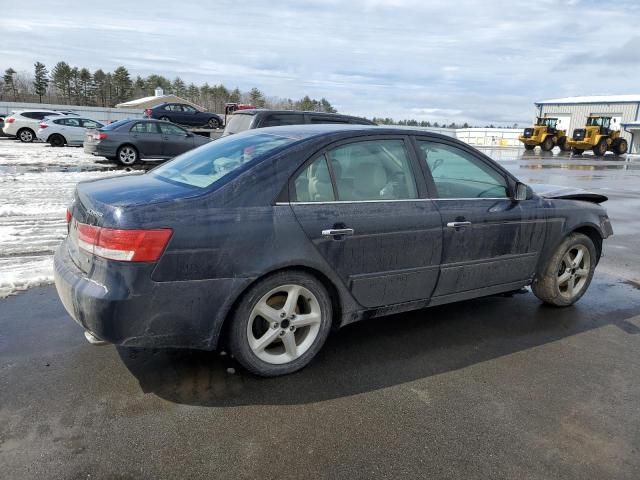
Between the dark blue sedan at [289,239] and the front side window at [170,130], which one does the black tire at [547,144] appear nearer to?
the front side window at [170,130]

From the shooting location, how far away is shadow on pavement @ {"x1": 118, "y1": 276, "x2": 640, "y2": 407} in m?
3.19

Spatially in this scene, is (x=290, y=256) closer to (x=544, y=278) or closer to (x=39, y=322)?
(x=39, y=322)

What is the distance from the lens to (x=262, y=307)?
3189 mm

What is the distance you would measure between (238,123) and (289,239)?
8.05m

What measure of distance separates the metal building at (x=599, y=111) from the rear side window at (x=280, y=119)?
118 feet

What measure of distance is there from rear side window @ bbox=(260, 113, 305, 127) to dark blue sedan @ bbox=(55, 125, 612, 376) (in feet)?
20.9

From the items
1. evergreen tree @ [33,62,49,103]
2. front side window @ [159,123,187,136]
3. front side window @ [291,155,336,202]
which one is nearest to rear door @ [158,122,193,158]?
front side window @ [159,123,187,136]

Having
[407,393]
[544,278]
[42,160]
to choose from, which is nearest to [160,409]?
[407,393]

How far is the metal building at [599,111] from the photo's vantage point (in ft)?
127

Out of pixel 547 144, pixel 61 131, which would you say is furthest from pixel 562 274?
pixel 547 144

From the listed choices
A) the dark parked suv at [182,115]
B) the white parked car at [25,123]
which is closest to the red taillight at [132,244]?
the white parked car at [25,123]

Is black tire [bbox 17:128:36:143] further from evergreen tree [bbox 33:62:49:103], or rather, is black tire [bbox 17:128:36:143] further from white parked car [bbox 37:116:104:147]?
evergreen tree [bbox 33:62:49:103]

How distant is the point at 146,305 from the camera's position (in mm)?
2828

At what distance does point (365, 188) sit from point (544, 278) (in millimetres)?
2166
